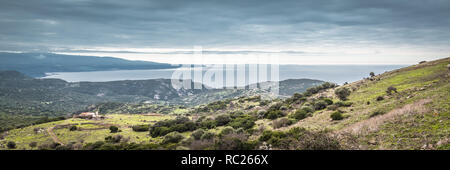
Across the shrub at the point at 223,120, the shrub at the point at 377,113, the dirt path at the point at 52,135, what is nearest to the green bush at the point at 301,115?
the shrub at the point at 377,113

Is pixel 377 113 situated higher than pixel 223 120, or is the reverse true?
pixel 377 113

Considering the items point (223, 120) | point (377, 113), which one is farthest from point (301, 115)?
point (223, 120)

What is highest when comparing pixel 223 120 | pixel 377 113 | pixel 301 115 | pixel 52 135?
pixel 377 113

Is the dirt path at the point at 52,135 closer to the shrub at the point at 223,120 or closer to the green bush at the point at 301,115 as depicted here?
the shrub at the point at 223,120

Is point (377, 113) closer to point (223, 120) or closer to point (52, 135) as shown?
point (223, 120)

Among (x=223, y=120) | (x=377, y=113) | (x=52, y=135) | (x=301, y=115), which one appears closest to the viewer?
(x=377, y=113)

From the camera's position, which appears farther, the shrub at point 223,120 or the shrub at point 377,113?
the shrub at point 223,120

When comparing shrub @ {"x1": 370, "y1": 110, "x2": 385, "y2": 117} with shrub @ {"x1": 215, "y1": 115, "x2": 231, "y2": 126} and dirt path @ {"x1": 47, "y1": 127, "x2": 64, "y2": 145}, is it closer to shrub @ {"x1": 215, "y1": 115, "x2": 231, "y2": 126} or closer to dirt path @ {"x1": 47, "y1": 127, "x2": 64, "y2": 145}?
shrub @ {"x1": 215, "y1": 115, "x2": 231, "y2": 126}

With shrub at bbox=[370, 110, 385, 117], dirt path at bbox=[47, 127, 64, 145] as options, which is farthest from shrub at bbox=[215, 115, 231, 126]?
dirt path at bbox=[47, 127, 64, 145]

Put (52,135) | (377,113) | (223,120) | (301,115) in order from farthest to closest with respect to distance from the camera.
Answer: (223,120) < (52,135) < (301,115) < (377,113)

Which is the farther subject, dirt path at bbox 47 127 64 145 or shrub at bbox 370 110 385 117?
dirt path at bbox 47 127 64 145
